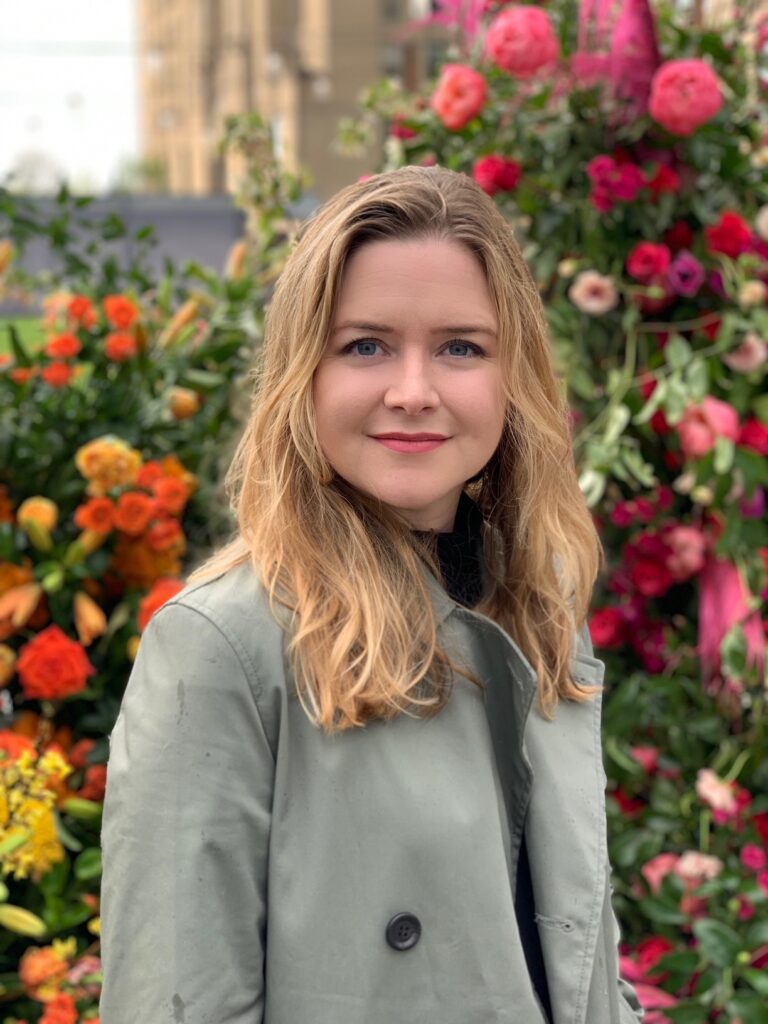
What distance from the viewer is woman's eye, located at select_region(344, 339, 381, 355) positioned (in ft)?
3.92

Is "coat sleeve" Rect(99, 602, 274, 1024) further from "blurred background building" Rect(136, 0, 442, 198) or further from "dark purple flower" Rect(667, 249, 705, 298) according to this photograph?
"blurred background building" Rect(136, 0, 442, 198)

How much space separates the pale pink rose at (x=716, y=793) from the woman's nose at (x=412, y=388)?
1435 mm

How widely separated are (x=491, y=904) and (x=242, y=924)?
0.23 meters

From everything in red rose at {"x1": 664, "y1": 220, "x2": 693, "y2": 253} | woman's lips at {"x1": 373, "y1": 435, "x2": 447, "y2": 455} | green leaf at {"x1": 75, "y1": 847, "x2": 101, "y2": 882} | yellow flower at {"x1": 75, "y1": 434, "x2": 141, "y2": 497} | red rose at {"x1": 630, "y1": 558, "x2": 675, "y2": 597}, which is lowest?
green leaf at {"x1": 75, "y1": 847, "x2": 101, "y2": 882}

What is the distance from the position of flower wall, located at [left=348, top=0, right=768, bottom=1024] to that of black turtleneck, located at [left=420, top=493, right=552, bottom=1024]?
101 centimetres

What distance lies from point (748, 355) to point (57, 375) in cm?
133

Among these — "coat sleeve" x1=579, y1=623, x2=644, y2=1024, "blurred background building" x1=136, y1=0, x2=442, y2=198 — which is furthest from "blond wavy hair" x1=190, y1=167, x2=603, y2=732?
"blurred background building" x1=136, y1=0, x2=442, y2=198

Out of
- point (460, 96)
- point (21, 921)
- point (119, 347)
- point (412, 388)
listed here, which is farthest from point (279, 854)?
point (460, 96)

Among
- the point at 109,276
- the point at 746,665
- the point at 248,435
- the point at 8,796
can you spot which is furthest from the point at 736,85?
the point at 8,796

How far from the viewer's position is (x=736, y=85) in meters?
2.62

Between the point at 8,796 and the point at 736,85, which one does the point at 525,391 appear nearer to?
the point at 8,796

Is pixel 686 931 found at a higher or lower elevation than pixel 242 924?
lower

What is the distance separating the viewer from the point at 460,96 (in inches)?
103

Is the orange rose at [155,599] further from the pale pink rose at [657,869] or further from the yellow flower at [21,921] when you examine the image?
the pale pink rose at [657,869]
